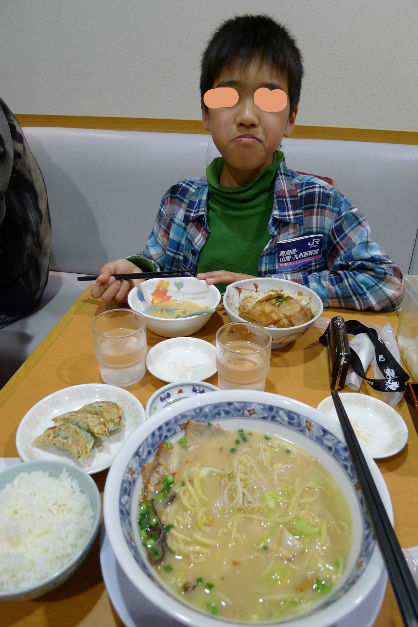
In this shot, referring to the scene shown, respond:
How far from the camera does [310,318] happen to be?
1.37 m

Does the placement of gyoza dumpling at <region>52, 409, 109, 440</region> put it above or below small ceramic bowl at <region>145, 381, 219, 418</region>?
above

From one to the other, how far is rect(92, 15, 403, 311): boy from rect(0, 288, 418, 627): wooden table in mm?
175

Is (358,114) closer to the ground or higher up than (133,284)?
higher up

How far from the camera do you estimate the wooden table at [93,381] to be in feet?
2.22

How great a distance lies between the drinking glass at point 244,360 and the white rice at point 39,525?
508 millimetres

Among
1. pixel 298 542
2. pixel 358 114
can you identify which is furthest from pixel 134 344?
pixel 358 114

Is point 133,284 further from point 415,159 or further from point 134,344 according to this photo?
point 415,159

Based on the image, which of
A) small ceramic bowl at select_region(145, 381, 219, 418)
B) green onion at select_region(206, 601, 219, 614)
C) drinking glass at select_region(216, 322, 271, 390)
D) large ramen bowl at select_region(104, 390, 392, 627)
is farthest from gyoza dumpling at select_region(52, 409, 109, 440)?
green onion at select_region(206, 601, 219, 614)

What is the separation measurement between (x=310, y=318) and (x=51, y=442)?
89 cm

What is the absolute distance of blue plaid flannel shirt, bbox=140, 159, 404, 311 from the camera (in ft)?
5.25

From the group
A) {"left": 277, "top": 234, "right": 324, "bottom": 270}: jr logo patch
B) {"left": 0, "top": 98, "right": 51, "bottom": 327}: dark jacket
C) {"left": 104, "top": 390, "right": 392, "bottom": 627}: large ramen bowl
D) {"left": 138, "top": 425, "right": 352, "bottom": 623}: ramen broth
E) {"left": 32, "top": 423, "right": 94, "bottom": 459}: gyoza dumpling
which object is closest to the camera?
{"left": 104, "top": 390, "right": 392, "bottom": 627}: large ramen bowl

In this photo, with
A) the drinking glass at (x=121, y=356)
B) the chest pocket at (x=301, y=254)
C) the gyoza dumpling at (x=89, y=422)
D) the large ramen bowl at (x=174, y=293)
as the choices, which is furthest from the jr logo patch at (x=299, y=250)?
the gyoza dumpling at (x=89, y=422)

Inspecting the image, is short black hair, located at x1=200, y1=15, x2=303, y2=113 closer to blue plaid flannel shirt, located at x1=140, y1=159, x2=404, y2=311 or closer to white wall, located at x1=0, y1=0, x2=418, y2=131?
blue plaid flannel shirt, located at x1=140, y1=159, x2=404, y2=311

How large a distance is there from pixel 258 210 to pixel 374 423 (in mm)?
1193
